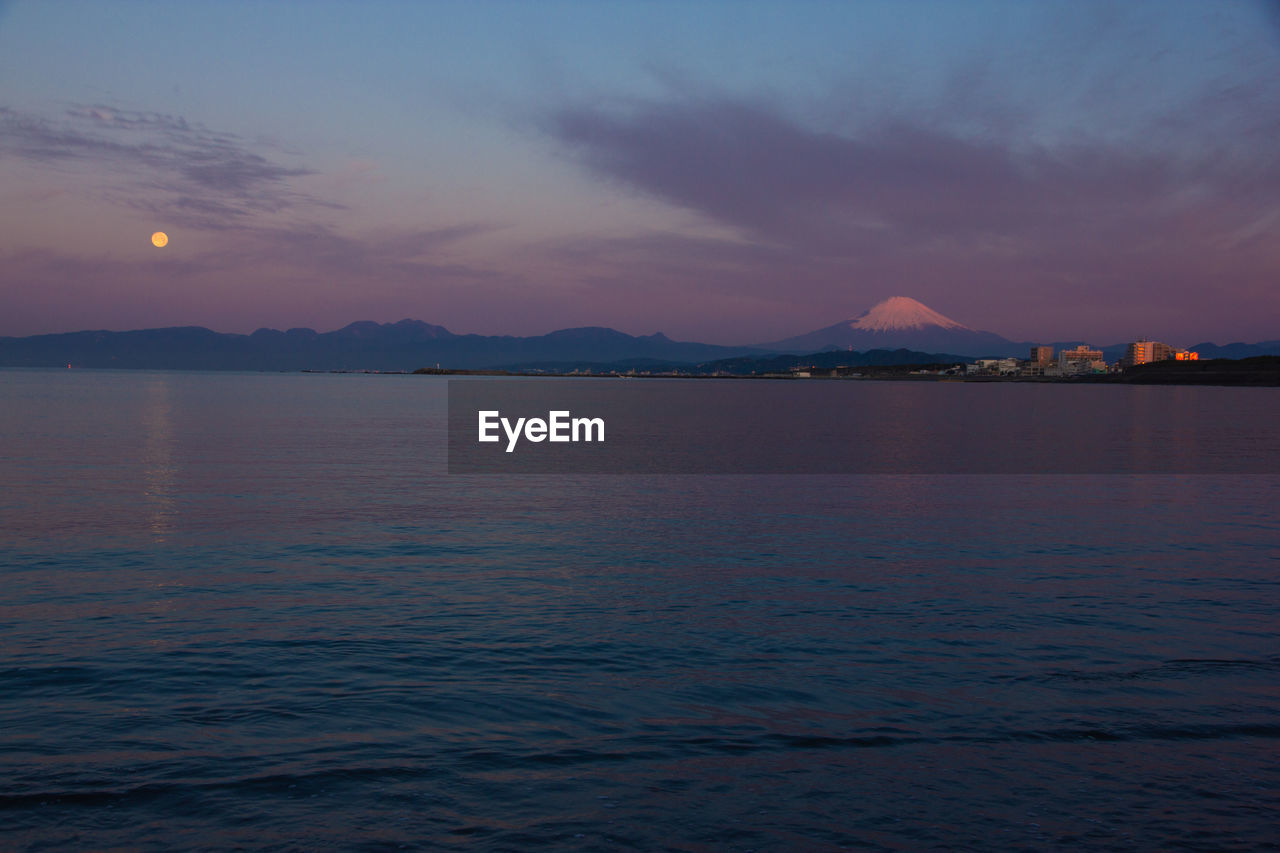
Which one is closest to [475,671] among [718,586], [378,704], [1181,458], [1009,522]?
[378,704]

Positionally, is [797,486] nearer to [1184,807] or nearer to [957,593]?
[957,593]

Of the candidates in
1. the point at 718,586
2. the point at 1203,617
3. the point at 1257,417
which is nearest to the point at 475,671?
the point at 718,586

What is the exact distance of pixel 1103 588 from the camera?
20562mm

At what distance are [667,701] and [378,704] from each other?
13.0 ft

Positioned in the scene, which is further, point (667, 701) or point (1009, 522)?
point (1009, 522)

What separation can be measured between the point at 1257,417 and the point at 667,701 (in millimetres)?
118751

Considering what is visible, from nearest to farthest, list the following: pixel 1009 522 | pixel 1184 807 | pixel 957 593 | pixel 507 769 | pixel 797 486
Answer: pixel 1184 807 → pixel 507 769 → pixel 957 593 → pixel 1009 522 → pixel 797 486

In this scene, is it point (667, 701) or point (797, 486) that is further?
point (797, 486)

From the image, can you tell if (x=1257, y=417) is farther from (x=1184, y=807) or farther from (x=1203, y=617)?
(x=1184, y=807)

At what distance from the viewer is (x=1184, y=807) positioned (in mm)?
9945

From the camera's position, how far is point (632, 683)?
1373 centimetres

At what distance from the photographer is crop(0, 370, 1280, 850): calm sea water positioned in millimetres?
9727

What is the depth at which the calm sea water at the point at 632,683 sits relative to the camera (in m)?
9.73

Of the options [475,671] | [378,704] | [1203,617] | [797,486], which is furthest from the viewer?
[797,486]
